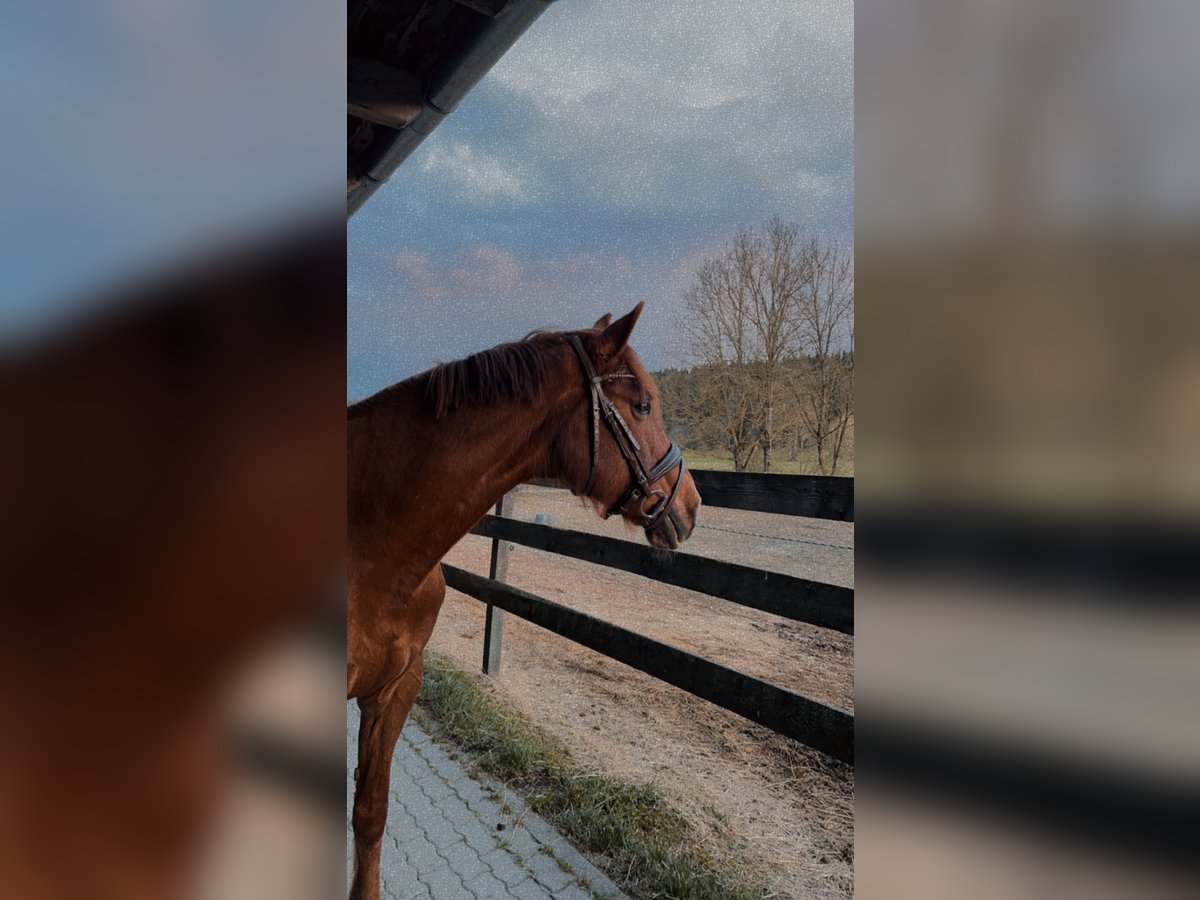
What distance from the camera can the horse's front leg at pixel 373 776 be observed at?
1.02m

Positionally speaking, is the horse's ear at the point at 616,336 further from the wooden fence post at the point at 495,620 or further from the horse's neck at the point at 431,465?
the wooden fence post at the point at 495,620

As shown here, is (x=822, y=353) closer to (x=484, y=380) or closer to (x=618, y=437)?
(x=618, y=437)

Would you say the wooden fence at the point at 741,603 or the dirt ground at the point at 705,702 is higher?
the wooden fence at the point at 741,603

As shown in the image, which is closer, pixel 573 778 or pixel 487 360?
pixel 487 360

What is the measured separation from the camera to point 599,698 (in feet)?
7.62

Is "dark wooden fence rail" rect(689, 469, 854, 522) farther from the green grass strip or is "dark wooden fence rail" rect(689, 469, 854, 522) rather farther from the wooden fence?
the green grass strip

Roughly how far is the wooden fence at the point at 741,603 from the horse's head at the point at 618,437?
28cm

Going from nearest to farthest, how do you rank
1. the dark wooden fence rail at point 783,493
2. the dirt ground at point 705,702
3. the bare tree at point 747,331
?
the dark wooden fence rail at point 783,493, the dirt ground at point 705,702, the bare tree at point 747,331

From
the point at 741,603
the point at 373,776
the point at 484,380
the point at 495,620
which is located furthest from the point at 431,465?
the point at 495,620

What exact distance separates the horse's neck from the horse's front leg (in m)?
0.27

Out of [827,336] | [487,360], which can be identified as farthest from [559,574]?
[487,360]
